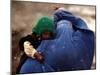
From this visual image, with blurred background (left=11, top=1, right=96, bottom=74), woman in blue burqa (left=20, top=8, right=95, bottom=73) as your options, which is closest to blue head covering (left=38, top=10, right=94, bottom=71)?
woman in blue burqa (left=20, top=8, right=95, bottom=73)

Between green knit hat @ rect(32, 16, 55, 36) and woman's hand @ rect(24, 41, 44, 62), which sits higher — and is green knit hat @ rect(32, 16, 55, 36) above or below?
above

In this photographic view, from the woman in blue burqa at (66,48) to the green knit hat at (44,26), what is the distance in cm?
6

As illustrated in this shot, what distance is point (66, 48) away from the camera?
2023 mm

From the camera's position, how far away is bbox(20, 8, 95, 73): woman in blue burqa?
1952 mm

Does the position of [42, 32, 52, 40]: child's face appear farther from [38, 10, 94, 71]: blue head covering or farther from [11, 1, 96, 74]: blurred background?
[11, 1, 96, 74]: blurred background

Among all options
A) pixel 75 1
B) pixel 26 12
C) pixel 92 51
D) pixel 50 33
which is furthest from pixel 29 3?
pixel 92 51

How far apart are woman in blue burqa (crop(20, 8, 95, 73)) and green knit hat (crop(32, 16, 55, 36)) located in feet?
0.19

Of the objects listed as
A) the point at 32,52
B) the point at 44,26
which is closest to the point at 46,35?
the point at 44,26

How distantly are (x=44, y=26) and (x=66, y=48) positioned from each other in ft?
1.11

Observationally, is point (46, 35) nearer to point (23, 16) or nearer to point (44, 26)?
point (44, 26)

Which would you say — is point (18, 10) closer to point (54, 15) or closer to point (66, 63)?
point (54, 15)

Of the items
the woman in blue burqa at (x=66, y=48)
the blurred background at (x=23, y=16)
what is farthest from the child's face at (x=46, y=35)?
the blurred background at (x=23, y=16)

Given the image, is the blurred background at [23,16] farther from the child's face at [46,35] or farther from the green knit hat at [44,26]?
the child's face at [46,35]

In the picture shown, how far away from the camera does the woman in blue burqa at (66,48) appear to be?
A: 1952mm
